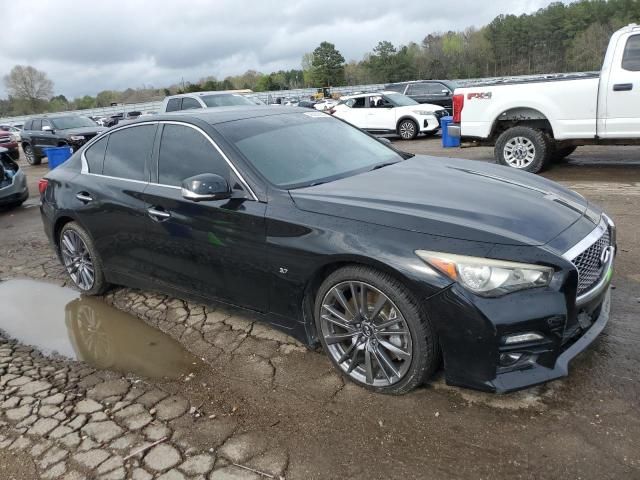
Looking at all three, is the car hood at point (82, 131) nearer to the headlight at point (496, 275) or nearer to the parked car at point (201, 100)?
the parked car at point (201, 100)

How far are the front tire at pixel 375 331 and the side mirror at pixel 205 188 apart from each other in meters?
0.90

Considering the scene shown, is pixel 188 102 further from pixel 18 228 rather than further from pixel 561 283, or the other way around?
pixel 561 283

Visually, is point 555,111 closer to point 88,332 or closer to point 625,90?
point 625,90

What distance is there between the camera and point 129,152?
4.43m

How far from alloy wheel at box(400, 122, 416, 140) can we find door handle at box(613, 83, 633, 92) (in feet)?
27.7

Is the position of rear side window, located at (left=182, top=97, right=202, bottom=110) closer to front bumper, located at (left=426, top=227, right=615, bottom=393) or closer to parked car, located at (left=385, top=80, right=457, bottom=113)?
parked car, located at (left=385, top=80, right=457, bottom=113)

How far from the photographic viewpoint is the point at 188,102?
13219 mm

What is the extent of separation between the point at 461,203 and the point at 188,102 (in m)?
11.4

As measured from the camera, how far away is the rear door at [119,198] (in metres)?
4.20

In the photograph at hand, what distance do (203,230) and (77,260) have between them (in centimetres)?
209

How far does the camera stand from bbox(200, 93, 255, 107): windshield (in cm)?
1331

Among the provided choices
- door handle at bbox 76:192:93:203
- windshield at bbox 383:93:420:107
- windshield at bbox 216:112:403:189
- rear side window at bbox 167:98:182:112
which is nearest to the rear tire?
rear side window at bbox 167:98:182:112

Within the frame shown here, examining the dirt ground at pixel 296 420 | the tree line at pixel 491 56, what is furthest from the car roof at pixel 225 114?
the tree line at pixel 491 56

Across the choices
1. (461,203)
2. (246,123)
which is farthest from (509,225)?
(246,123)
